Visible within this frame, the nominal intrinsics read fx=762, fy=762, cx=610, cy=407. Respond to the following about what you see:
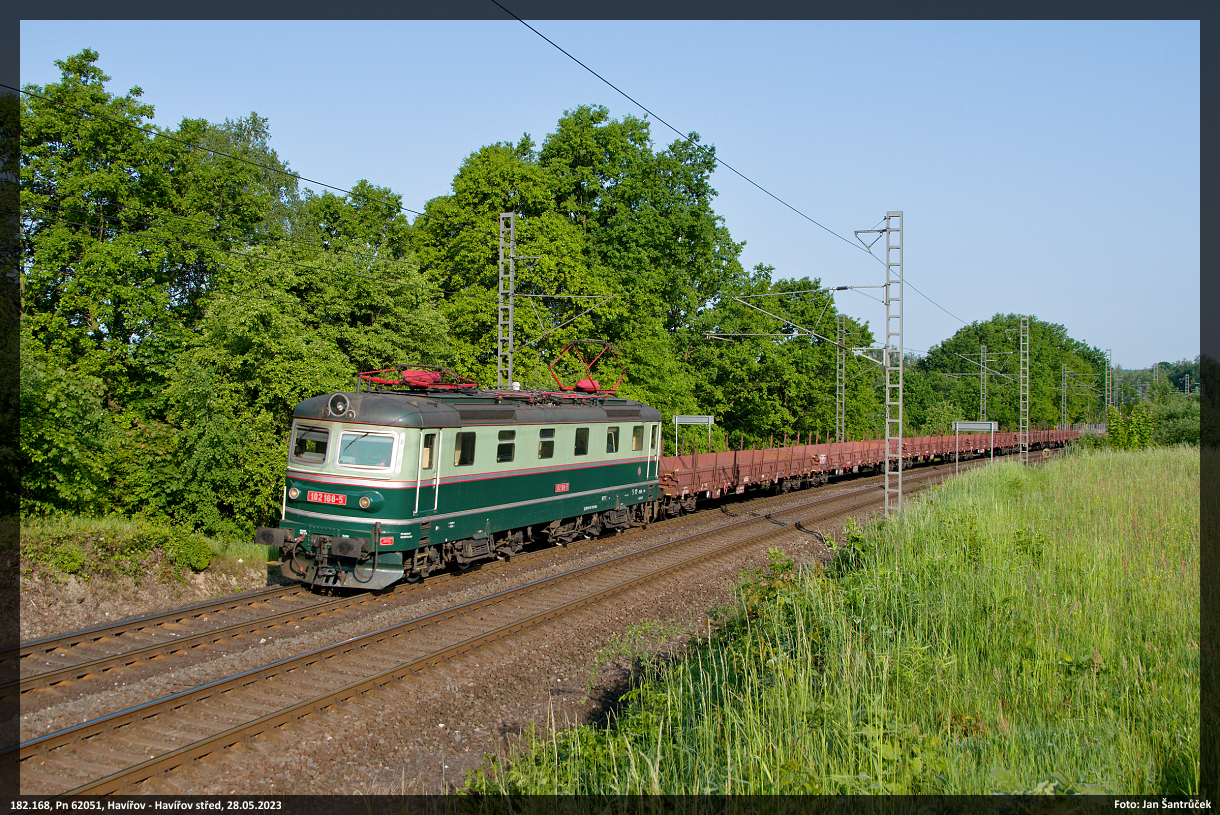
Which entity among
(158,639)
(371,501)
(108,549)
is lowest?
(158,639)

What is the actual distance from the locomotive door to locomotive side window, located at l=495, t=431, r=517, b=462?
1.73m

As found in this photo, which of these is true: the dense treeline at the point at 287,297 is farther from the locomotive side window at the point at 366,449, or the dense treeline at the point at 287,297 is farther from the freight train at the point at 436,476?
the locomotive side window at the point at 366,449

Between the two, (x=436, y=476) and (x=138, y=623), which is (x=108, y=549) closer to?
(x=138, y=623)

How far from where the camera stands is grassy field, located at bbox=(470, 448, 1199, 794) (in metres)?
5.25

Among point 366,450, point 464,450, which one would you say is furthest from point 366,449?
point 464,450

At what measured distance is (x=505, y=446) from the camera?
48.8ft

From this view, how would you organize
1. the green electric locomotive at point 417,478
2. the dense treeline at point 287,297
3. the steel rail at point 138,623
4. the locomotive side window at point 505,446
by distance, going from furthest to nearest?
the dense treeline at point 287,297 → the locomotive side window at point 505,446 → the green electric locomotive at point 417,478 → the steel rail at point 138,623

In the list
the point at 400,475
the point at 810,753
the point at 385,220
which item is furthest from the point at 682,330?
the point at 810,753

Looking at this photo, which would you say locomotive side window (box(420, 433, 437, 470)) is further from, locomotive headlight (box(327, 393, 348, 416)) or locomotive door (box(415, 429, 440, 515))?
locomotive headlight (box(327, 393, 348, 416))

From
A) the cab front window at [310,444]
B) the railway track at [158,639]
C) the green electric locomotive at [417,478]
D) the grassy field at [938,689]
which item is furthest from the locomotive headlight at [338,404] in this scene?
the grassy field at [938,689]

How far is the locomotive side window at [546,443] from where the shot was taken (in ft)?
52.4

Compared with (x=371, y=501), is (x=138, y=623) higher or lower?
lower

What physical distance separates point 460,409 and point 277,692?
625 cm

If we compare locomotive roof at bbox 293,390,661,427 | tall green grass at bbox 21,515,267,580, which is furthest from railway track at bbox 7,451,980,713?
tall green grass at bbox 21,515,267,580
